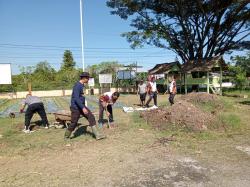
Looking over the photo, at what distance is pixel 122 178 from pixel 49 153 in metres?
2.65

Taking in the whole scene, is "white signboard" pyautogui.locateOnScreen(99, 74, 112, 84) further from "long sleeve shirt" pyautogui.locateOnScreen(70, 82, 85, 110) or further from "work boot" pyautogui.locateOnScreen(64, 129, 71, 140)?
"long sleeve shirt" pyautogui.locateOnScreen(70, 82, 85, 110)

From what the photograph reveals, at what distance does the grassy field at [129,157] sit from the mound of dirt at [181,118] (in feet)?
1.19

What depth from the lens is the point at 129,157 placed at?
704 centimetres

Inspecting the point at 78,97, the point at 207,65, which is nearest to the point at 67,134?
the point at 78,97

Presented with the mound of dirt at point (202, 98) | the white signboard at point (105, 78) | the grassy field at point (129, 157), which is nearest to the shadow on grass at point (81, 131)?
the grassy field at point (129, 157)

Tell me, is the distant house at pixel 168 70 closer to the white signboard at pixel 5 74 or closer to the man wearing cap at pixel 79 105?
the white signboard at pixel 5 74

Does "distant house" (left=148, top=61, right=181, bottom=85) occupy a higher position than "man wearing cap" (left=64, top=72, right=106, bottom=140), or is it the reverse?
"distant house" (left=148, top=61, right=181, bottom=85)

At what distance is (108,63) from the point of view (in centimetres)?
6328

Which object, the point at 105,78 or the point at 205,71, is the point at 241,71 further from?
the point at 105,78

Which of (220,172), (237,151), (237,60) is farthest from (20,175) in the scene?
(237,60)

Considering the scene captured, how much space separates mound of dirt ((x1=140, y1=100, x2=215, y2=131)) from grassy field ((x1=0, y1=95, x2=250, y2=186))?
0.36 meters

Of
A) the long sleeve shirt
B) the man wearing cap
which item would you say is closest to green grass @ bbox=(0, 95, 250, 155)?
the man wearing cap

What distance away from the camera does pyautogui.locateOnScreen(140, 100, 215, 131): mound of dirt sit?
1019 centimetres

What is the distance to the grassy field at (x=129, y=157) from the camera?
559 centimetres
